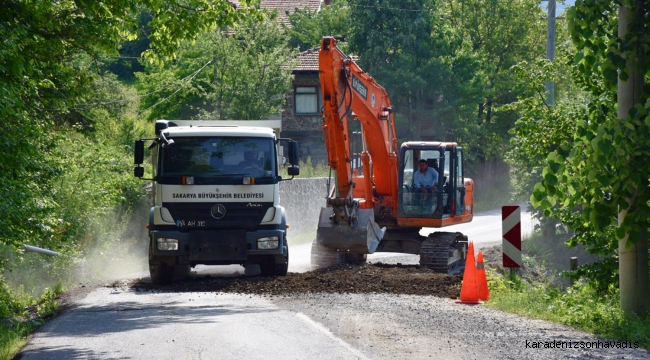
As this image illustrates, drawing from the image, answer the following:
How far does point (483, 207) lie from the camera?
49.6m

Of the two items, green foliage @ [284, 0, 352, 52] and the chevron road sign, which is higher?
green foliage @ [284, 0, 352, 52]

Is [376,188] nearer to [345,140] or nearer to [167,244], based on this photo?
[345,140]

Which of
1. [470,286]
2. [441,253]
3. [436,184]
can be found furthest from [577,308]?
[436,184]

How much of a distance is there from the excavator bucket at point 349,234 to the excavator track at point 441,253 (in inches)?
61.8

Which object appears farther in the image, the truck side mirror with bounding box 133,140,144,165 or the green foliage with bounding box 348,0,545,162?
the green foliage with bounding box 348,0,545,162

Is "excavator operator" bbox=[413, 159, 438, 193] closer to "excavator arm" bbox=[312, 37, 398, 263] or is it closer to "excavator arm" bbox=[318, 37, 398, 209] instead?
"excavator arm" bbox=[318, 37, 398, 209]

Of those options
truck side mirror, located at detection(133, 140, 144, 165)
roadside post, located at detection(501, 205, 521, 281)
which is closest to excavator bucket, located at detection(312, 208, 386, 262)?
truck side mirror, located at detection(133, 140, 144, 165)

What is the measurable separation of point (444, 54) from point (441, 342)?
133ft

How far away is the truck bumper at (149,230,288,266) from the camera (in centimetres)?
1658

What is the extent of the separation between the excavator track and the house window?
1305 inches

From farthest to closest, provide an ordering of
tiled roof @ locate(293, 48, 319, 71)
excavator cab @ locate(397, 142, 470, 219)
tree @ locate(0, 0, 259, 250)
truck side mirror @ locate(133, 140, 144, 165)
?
tiled roof @ locate(293, 48, 319, 71) < excavator cab @ locate(397, 142, 470, 219) < truck side mirror @ locate(133, 140, 144, 165) < tree @ locate(0, 0, 259, 250)

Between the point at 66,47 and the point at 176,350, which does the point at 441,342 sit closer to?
the point at 176,350

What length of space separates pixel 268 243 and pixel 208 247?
107cm

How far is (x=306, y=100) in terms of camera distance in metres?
53.8
